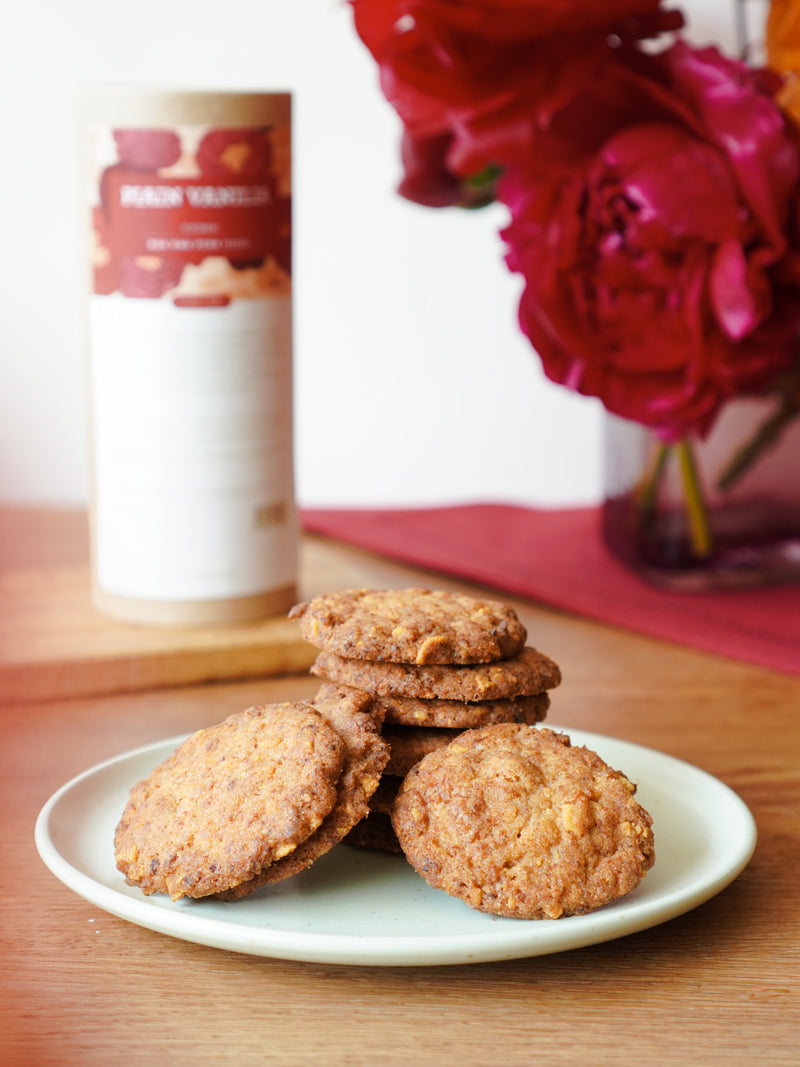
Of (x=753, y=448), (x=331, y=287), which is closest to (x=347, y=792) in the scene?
(x=753, y=448)

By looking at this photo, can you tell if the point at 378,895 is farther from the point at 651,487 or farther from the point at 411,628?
the point at 651,487

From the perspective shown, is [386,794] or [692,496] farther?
[692,496]

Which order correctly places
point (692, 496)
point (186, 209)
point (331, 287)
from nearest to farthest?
1. point (186, 209)
2. point (692, 496)
3. point (331, 287)

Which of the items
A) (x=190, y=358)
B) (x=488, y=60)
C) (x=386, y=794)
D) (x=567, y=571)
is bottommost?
(x=567, y=571)

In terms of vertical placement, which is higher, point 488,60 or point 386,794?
point 488,60

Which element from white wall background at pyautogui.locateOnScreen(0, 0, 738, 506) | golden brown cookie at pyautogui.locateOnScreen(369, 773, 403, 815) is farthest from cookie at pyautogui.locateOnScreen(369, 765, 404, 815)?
white wall background at pyautogui.locateOnScreen(0, 0, 738, 506)

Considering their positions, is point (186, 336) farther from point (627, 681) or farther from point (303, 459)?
point (303, 459)

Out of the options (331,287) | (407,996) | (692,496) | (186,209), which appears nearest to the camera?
(407,996)

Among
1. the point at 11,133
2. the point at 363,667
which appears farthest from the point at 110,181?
the point at 11,133
